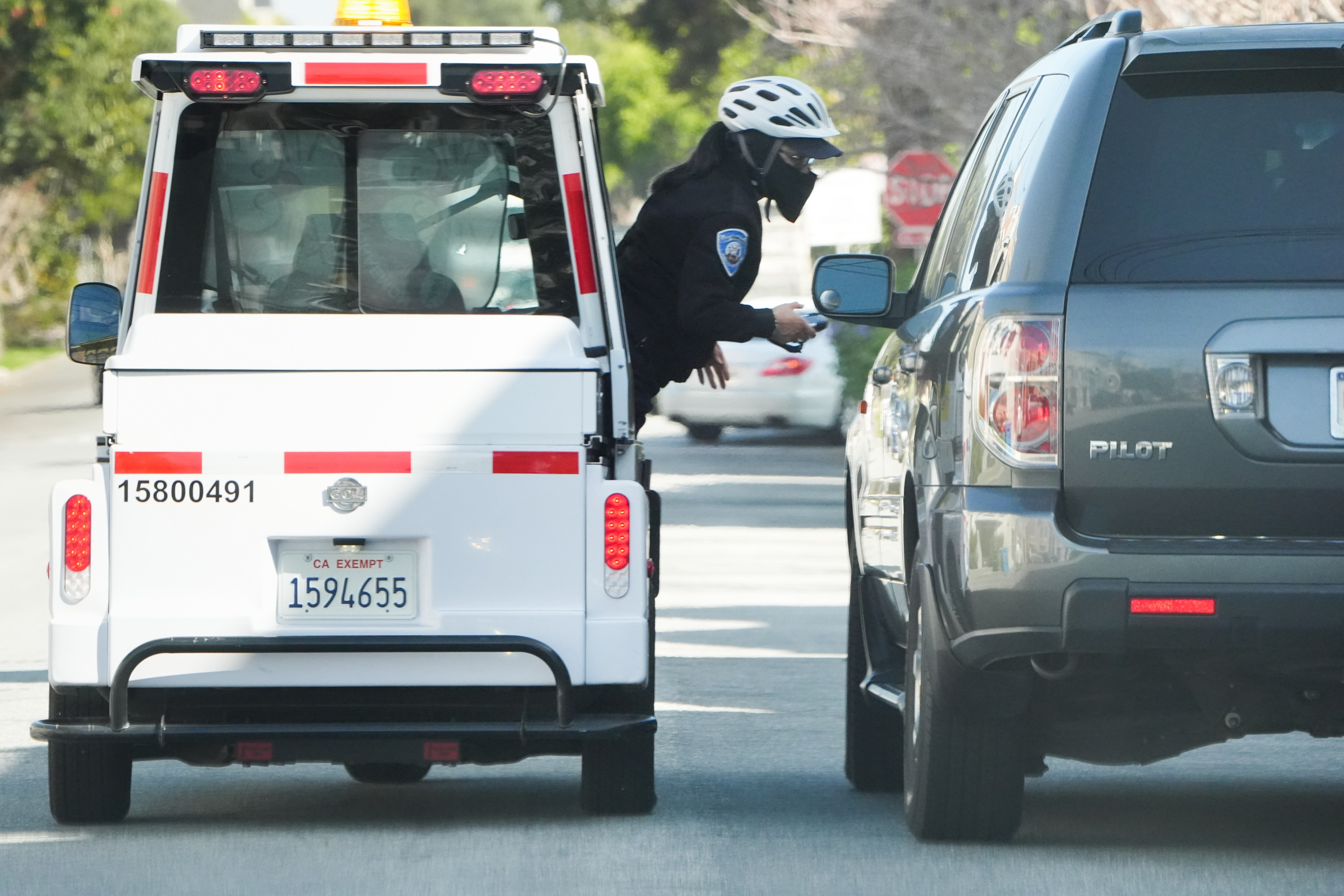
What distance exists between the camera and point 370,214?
7340 millimetres

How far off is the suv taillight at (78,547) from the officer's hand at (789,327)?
7.35 ft

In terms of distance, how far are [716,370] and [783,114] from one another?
93 centimetres

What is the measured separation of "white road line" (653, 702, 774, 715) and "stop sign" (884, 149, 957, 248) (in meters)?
14.7

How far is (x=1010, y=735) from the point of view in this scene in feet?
20.2

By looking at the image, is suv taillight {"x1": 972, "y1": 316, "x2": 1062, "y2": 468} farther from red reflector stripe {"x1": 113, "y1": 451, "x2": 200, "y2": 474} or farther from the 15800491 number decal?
red reflector stripe {"x1": 113, "y1": 451, "x2": 200, "y2": 474}

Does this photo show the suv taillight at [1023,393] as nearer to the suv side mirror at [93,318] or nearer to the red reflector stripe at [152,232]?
the red reflector stripe at [152,232]

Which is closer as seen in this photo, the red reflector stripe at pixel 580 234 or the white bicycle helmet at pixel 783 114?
the red reflector stripe at pixel 580 234

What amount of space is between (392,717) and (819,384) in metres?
22.2

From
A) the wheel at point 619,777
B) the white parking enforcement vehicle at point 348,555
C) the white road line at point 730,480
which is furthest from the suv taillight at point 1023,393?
the white road line at point 730,480

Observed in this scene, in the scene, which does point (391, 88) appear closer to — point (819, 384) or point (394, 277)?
point (394, 277)

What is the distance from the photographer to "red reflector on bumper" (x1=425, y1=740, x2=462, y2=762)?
21.6ft

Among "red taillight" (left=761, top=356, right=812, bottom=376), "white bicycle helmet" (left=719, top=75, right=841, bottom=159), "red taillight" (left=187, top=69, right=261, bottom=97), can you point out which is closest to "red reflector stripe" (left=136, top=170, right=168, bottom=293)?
"red taillight" (left=187, top=69, right=261, bottom=97)

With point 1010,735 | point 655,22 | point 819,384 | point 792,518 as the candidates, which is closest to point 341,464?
point 1010,735

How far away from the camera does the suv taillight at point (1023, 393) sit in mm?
5602
